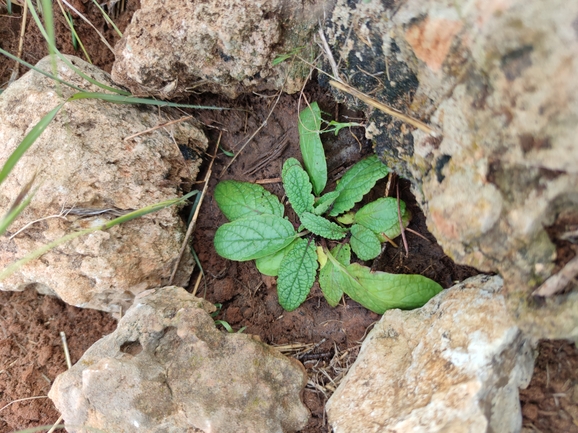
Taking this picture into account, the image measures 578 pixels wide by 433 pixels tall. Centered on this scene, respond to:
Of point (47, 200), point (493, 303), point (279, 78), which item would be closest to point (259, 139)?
point (279, 78)

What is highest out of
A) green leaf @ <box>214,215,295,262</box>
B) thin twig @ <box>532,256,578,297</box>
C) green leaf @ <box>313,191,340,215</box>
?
thin twig @ <box>532,256,578,297</box>

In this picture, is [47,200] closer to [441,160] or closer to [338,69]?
[338,69]

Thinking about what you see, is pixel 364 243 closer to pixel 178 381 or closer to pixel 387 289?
pixel 387 289

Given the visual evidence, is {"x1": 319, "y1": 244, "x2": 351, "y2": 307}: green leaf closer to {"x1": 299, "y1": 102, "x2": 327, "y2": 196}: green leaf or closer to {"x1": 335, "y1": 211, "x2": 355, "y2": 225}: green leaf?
{"x1": 335, "y1": 211, "x2": 355, "y2": 225}: green leaf

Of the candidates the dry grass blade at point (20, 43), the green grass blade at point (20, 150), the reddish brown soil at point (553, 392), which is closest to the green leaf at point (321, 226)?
the reddish brown soil at point (553, 392)

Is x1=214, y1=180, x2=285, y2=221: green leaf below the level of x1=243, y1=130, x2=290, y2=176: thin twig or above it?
below

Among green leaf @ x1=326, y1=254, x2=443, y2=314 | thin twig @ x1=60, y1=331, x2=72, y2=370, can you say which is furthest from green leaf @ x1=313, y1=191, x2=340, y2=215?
thin twig @ x1=60, y1=331, x2=72, y2=370

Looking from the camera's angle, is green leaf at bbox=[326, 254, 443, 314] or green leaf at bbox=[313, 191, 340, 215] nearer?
green leaf at bbox=[326, 254, 443, 314]
